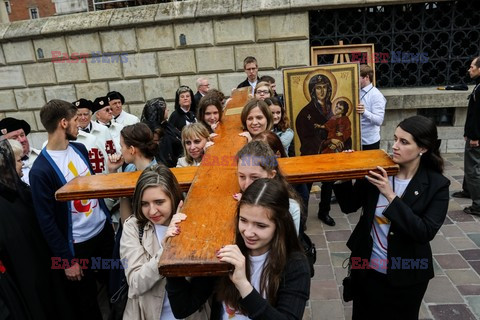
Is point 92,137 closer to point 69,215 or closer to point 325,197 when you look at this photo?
point 69,215

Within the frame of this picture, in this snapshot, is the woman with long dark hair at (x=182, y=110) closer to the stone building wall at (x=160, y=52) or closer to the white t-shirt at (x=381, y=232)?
the stone building wall at (x=160, y=52)

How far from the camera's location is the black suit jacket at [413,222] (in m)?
2.22

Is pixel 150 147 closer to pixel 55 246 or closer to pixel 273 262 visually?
pixel 55 246

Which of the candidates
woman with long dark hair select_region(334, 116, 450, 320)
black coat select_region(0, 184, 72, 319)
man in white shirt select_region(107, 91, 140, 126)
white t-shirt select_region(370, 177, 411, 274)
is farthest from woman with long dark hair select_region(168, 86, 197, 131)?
white t-shirt select_region(370, 177, 411, 274)

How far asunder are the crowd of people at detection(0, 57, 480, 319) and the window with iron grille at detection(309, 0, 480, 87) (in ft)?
13.8

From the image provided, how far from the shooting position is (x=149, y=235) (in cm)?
214

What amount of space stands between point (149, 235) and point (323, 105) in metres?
2.61

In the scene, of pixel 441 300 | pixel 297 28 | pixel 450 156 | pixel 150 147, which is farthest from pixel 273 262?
pixel 450 156

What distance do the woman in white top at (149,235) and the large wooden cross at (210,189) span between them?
97mm

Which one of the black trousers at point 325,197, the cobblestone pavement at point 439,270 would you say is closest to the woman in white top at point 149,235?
the cobblestone pavement at point 439,270

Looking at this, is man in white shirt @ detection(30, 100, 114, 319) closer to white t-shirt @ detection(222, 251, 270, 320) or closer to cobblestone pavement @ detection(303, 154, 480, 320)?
white t-shirt @ detection(222, 251, 270, 320)

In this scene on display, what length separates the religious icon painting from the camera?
4.04 meters

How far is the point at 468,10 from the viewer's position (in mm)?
7285

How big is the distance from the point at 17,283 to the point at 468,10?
8.50 metres
